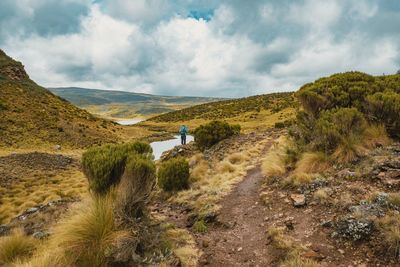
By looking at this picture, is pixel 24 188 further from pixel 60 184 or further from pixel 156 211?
pixel 156 211

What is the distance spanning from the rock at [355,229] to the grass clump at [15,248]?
6.49 metres

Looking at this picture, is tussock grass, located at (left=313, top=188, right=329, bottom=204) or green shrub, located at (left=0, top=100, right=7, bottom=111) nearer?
tussock grass, located at (left=313, top=188, right=329, bottom=204)

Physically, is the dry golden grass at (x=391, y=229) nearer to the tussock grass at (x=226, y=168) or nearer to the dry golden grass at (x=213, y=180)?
the dry golden grass at (x=213, y=180)

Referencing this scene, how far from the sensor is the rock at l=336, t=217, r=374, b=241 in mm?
5879

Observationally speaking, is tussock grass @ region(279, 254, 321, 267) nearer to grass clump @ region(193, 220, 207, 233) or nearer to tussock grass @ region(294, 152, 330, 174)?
grass clump @ region(193, 220, 207, 233)

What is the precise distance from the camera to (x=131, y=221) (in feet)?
22.6

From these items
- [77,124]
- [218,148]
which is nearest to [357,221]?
[218,148]

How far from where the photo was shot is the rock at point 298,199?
7.80m

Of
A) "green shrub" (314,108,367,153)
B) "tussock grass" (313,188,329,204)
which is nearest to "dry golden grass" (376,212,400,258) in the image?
"tussock grass" (313,188,329,204)

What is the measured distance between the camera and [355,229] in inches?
236

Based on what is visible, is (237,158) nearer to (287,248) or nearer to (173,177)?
(173,177)

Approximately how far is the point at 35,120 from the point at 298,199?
4168cm

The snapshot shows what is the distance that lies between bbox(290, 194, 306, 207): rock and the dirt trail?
800 millimetres

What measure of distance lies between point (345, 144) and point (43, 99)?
5219cm
